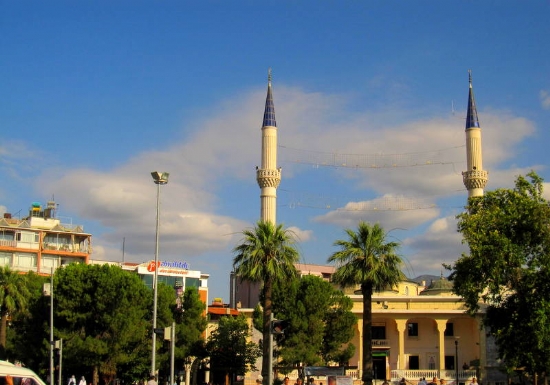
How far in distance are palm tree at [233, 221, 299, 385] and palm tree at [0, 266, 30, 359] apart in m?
17.6

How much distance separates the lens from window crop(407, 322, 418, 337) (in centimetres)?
6888

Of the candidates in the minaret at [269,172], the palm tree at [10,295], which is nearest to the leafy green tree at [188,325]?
the palm tree at [10,295]

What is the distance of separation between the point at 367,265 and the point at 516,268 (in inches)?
279

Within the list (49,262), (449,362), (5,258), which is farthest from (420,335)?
(5,258)

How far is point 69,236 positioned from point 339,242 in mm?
48519

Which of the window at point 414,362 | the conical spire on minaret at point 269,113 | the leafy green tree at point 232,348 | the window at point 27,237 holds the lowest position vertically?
the window at point 414,362

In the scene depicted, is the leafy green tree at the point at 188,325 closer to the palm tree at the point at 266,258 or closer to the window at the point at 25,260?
the palm tree at the point at 266,258

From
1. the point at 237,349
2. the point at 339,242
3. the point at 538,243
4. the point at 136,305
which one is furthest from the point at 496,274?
the point at 237,349

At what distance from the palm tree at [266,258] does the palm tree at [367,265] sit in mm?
2665

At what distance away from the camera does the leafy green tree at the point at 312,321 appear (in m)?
54.2

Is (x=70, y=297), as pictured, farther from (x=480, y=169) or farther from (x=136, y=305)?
(x=480, y=169)

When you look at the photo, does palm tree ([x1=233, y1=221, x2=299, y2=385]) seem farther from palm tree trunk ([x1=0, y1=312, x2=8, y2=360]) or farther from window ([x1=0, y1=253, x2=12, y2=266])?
window ([x1=0, y1=253, x2=12, y2=266])

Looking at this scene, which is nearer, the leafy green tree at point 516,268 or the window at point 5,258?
the leafy green tree at point 516,268

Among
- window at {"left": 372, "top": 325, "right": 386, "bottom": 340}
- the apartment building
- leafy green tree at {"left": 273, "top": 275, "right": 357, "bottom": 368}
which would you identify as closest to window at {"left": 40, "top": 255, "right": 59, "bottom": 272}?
the apartment building
